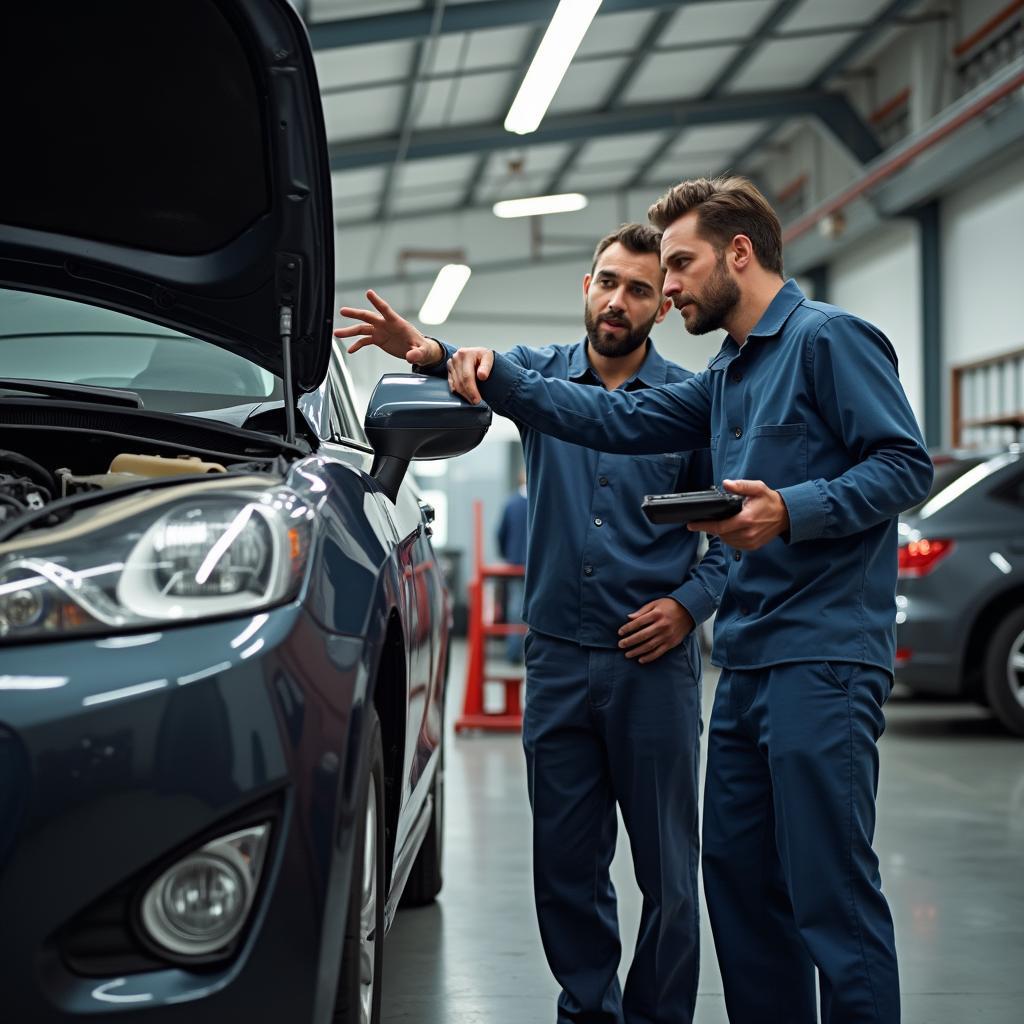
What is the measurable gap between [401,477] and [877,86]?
13.9 meters

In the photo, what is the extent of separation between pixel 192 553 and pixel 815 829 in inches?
42.1

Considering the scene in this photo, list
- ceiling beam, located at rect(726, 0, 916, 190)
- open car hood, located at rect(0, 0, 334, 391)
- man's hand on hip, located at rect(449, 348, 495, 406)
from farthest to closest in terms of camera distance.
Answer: ceiling beam, located at rect(726, 0, 916, 190)
man's hand on hip, located at rect(449, 348, 495, 406)
open car hood, located at rect(0, 0, 334, 391)

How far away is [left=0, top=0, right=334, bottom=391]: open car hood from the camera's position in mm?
2225

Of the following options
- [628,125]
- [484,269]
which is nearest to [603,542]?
[628,125]

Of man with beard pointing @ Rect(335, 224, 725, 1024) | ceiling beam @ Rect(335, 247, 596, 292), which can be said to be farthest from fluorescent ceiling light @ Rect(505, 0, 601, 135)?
ceiling beam @ Rect(335, 247, 596, 292)

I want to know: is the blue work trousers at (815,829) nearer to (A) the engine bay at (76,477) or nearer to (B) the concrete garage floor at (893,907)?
(B) the concrete garage floor at (893,907)

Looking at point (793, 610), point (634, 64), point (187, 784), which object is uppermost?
point (634, 64)

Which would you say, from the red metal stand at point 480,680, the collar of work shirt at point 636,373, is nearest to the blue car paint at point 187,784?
the collar of work shirt at point 636,373

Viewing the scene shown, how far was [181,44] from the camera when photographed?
223 centimetres

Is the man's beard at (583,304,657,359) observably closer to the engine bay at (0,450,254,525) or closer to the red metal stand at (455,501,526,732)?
the engine bay at (0,450,254,525)

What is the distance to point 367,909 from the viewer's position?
1.89 m

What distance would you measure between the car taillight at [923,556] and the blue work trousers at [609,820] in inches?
190

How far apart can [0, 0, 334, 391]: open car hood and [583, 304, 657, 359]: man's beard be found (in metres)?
0.66

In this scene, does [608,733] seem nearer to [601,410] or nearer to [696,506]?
[601,410]
